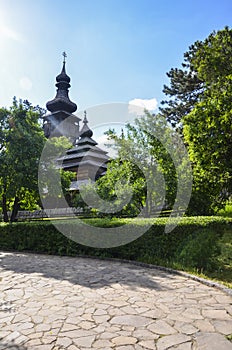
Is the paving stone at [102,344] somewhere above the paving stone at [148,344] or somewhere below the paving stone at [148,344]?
below

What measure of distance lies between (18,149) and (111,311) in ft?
37.9

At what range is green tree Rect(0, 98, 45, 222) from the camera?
1394cm

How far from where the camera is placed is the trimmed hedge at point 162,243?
7.67 metres

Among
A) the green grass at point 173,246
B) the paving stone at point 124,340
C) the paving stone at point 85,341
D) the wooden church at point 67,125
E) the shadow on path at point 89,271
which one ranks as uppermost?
the wooden church at point 67,125

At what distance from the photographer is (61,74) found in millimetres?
52531

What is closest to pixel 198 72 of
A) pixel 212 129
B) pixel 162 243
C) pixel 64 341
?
pixel 212 129

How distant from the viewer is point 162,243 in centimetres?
871

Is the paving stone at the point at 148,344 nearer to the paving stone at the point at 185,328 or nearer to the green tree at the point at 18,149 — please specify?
the paving stone at the point at 185,328

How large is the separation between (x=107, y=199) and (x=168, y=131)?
5.21 meters

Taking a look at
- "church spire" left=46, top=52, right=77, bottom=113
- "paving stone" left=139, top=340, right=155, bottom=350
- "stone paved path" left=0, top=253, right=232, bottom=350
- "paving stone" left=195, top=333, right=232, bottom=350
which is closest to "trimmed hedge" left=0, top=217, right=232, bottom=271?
"stone paved path" left=0, top=253, right=232, bottom=350

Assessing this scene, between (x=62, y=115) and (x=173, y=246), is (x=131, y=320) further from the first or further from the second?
(x=62, y=115)

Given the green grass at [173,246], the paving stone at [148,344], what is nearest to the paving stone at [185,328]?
the paving stone at [148,344]

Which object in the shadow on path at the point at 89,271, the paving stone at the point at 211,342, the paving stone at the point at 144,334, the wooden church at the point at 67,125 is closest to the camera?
the paving stone at the point at 211,342

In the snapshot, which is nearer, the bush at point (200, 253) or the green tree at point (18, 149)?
the bush at point (200, 253)
